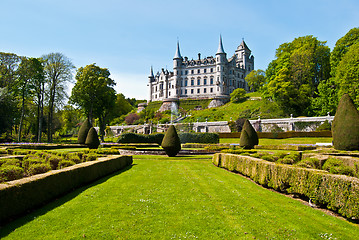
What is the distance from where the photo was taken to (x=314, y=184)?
21.7ft

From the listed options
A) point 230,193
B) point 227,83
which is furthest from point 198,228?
point 227,83

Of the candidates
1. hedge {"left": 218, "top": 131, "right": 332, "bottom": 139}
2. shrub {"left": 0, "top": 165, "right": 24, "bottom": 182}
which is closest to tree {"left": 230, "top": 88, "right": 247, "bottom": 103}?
hedge {"left": 218, "top": 131, "right": 332, "bottom": 139}

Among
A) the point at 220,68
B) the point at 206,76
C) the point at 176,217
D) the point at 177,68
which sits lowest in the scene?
the point at 176,217

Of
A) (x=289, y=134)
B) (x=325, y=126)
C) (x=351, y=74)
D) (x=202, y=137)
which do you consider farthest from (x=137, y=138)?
(x=351, y=74)

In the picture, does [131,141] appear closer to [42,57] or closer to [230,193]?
[42,57]

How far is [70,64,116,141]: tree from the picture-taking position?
1671 inches

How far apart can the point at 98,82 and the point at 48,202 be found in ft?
129

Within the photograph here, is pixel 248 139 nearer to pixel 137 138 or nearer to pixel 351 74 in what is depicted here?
pixel 137 138

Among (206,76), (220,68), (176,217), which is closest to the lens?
(176,217)

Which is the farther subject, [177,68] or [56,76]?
[177,68]

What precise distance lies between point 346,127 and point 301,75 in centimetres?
3505

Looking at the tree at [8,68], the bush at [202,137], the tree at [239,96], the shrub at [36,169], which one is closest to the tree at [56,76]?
the tree at [8,68]

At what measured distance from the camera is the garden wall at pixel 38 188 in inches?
202

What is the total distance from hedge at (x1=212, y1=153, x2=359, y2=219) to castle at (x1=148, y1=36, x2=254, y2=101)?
76295 millimetres
